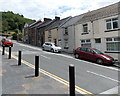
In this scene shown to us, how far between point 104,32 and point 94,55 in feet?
17.5

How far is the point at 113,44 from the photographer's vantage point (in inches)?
586

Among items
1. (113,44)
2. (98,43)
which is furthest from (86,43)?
(113,44)

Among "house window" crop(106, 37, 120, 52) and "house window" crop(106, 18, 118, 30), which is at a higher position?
"house window" crop(106, 18, 118, 30)

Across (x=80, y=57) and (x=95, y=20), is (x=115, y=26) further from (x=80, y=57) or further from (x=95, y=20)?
(x=80, y=57)

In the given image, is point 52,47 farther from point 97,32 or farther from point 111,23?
point 111,23

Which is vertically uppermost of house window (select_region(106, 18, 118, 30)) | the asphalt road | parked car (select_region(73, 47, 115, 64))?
house window (select_region(106, 18, 118, 30))

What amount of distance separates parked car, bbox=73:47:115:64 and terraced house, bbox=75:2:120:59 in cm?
348

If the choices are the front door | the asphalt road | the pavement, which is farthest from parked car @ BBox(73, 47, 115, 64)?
the pavement

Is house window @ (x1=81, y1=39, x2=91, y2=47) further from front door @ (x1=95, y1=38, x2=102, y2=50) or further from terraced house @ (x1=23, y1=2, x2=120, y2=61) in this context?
front door @ (x1=95, y1=38, x2=102, y2=50)

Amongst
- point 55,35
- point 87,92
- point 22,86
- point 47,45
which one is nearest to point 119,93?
point 87,92

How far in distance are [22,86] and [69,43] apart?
59.9 feet

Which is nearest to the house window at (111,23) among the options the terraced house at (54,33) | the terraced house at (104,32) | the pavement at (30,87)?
the terraced house at (104,32)

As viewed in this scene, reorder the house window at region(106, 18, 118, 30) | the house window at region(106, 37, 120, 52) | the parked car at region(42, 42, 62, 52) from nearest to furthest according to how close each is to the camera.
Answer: the house window at region(106, 37, 120, 52) < the house window at region(106, 18, 118, 30) < the parked car at region(42, 42, 62, 52)

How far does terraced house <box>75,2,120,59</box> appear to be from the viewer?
14.6 m
